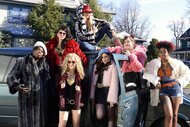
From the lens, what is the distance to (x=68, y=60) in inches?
194

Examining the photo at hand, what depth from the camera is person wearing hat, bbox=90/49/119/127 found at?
496 cm

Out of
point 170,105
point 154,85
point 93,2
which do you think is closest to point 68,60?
point 154,85

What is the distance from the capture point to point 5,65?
5422 mm

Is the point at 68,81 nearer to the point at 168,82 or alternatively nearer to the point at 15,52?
the point at 15,52

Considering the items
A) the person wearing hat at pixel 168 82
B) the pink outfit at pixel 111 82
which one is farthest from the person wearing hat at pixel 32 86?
the person wearing hat at pixel 168 82

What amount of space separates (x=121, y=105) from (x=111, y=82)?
389 millimetres

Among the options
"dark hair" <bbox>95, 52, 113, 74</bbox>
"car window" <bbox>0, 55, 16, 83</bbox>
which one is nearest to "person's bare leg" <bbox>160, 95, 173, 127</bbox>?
"dark hair" <bbox>95, 52, 113, 74</bbox>

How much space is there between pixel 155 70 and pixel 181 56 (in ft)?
226

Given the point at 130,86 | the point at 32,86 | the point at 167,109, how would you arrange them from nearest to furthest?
the point at 32,86, the point at 130,86, the point at 167,109

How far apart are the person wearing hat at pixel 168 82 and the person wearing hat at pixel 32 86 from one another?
1.60 m

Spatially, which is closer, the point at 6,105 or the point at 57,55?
the point at 57,55

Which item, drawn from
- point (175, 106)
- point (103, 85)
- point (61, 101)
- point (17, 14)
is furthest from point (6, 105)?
point (17, 14)

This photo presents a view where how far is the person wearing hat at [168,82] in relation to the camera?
542 cm

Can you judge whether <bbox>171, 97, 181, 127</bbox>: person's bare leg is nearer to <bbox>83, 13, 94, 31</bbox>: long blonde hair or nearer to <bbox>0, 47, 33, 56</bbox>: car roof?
<bbox>83, 13, 94, 31</bbox>: long blonde hair
